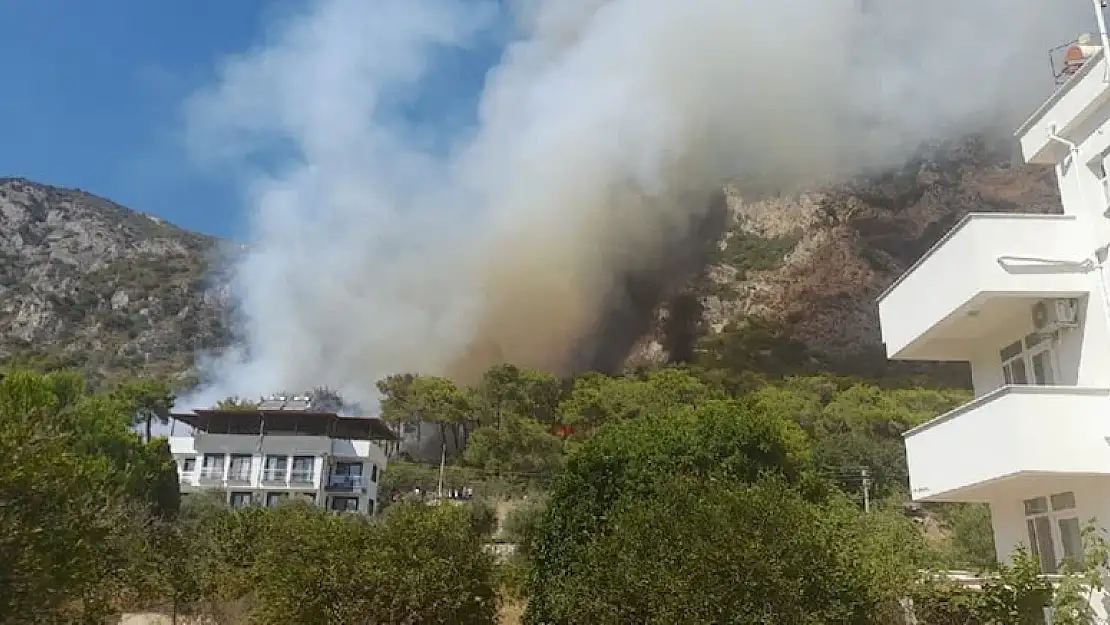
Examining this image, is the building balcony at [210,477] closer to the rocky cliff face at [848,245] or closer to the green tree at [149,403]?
the green tree at [149,403]

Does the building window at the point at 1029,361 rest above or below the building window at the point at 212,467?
below

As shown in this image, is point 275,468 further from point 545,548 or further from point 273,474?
point 545,548

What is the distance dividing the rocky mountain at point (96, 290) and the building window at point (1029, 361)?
240 ft

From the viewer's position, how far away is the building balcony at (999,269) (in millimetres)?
8688

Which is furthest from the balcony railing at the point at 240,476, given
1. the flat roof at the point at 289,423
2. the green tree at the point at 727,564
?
the green tree at the point at 727,564

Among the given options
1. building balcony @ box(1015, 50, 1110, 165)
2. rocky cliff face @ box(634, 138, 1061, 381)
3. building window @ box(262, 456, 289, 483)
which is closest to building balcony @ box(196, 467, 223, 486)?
→ building window @ box(262, 456, 289, 483)

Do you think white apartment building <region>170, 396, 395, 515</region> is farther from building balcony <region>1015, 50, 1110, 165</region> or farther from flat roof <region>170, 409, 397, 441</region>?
building balcony <region>1015, 50, 1110, 165</region>

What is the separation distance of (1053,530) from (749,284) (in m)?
66.1

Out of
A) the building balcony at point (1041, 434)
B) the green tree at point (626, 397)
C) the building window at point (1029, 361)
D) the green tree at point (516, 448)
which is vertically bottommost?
the building balcony at point (1041, 434)

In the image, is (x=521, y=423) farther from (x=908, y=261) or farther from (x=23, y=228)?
(x=23, y=228)

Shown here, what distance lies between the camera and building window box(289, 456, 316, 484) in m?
50.0

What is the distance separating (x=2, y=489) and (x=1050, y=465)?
30.7 feet

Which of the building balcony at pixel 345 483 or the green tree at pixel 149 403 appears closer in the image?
the building balcony at pixel 345 483

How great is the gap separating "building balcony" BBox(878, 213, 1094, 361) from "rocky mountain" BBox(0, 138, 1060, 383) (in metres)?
52.5
